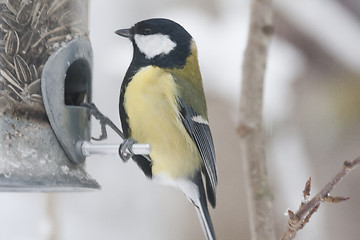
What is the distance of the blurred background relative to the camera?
5453 millimetres

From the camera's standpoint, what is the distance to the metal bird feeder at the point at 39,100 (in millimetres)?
2572

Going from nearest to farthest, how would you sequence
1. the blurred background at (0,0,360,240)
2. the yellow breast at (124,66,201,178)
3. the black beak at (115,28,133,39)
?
the yellow breast at (124,66,201,178) → the black beak at (115,28,133,39) → the blurred background at (0,0,360,240)

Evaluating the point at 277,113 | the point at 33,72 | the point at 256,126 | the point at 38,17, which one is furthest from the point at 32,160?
the point at 277,113

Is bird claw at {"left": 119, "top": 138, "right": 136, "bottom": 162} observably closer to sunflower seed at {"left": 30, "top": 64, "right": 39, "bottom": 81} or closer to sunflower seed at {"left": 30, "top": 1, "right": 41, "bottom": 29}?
sunflower seed at {"left": 30, "top": 64, "right": 39, "bottom": 81}

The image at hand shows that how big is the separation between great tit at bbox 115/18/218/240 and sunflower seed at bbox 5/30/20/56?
508 millimetres

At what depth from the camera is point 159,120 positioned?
2812 millimetres

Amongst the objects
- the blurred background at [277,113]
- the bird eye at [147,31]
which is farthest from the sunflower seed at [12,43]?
the blurred background at [277,113]

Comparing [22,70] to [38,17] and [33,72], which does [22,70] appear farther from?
[38,17]

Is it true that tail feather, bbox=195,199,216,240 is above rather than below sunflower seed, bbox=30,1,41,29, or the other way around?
below

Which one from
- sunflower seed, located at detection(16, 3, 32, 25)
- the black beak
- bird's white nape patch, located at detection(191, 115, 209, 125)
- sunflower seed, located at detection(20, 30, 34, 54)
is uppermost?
the black beak

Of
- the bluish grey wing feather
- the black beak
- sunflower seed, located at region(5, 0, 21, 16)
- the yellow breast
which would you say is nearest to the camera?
sunflower seed, located at region(5, 0, 21, 16)

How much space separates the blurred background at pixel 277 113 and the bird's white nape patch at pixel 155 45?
2399mm

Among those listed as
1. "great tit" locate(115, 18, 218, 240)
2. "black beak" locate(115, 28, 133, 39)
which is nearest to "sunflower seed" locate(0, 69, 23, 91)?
"great tit" locate(115, 18, 218, 240)

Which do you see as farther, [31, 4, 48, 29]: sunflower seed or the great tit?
the great tit
